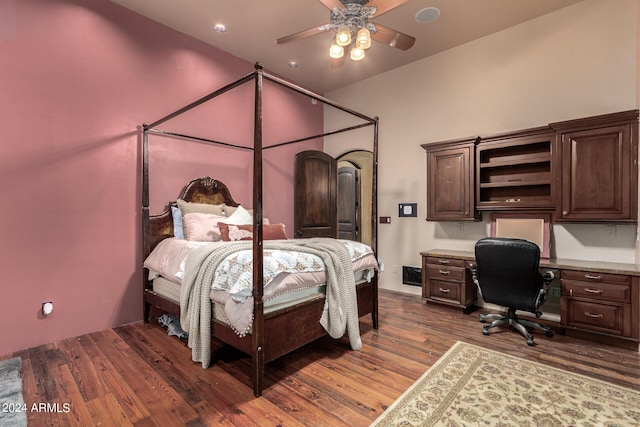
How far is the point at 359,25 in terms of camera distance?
2625 millimetres

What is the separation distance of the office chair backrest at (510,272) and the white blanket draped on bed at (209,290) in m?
1.40

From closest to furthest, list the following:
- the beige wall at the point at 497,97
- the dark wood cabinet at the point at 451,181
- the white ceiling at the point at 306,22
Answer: the beige wall at the point at 497,97 → the white ceiling at the point at 306,22 → the dark wood cabinet at the point at 451,181

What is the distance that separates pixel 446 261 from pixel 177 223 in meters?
3.35

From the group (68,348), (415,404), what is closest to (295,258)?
(415,404)

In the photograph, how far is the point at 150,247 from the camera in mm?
3412

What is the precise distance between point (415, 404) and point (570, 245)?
2753mm

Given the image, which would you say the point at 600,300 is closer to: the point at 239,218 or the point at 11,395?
the point at 239,218

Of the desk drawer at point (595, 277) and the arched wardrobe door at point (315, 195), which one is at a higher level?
the arched wardrobe door at point (315, 195)

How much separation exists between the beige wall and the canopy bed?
62.9 inches

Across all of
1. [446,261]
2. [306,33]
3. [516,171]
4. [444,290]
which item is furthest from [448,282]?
[306,33]

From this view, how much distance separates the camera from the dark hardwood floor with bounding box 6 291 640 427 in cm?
183

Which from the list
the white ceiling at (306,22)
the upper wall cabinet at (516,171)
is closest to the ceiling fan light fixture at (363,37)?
the white ceiling at (306,22)

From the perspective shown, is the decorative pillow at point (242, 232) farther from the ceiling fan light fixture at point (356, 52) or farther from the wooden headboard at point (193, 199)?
the ceiling fan light fixture at point (356, 52)

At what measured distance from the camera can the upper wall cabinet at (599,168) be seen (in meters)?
2.82
